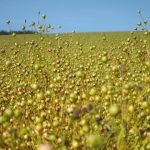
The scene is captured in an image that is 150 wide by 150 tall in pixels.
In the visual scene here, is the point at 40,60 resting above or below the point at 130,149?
above

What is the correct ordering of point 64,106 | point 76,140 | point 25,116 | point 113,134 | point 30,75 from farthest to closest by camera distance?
point 30,75
point 25,116
point 64,106
point 113,134
point 76,140

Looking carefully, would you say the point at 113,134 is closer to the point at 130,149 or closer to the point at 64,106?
the point at 130,149

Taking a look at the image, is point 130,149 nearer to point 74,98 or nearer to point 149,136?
point 149,136

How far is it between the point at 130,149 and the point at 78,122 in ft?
2.05

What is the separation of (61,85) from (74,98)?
1.58 metres

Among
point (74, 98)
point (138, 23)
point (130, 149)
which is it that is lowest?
point (130, 149)

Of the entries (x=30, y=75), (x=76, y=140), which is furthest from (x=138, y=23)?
(x=76, y=140)

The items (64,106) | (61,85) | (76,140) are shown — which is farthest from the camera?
(61,85)

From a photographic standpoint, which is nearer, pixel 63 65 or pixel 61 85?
pixel 61 85

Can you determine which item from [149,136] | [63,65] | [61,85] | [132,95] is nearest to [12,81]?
[63,65]

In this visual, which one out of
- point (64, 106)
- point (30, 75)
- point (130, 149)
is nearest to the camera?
point (130, 149)

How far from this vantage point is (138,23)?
25.3 ft

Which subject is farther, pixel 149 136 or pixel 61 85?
pixel 61 85

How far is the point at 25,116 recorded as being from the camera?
462 centimetres
